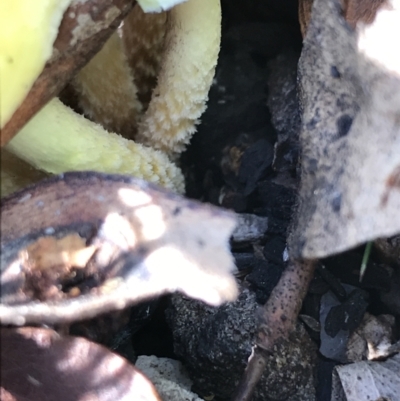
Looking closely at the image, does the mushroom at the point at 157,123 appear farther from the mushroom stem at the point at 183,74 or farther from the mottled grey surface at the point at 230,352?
the mottled grey surface at the point at 230,352

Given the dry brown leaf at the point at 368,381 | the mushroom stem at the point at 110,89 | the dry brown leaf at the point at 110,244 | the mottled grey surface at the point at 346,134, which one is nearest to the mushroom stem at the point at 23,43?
the dry brown leaf at the point at 110,244

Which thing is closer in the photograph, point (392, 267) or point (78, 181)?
point (78, 181)

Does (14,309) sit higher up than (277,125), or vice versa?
(277,125)

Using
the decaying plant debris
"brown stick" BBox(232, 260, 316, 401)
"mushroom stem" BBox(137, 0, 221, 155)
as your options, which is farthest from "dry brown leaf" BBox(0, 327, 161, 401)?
"mushroom stem" BBox(137, 0, 221, 155)

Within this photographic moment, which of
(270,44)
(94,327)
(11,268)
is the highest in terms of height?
(270,44)

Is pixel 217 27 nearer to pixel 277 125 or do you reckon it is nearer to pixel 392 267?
pixel 277 125

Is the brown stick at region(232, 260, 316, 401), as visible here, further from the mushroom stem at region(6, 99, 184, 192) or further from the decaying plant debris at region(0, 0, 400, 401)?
the mushroom stem at region(6, 99, 184, 192)

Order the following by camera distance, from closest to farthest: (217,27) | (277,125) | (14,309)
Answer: (14,309), (217,27), (277,125)

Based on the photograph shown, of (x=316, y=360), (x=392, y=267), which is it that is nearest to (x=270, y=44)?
(x=392, y=267)
